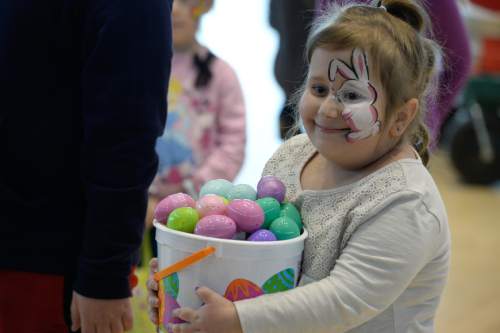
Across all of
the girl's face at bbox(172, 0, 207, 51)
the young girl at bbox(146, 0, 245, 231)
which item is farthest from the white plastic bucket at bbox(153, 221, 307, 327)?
the girl's face at bbox(172, 0, 207, 51)

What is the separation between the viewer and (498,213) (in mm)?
4238

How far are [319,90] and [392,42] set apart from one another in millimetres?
131

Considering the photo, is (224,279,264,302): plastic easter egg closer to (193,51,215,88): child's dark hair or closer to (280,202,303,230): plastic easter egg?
(280,202,303,230): plastic easter egg

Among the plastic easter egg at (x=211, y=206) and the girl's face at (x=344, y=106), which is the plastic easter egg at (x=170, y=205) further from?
the girl's face at (x=344, y=106)

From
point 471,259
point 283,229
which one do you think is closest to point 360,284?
point 283,229

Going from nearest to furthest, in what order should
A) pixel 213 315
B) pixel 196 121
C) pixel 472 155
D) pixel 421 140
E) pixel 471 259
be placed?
pixel 213 315 → pixel 421 140 → pixel 196 121 → pixel 471 259 → pixel 472 155

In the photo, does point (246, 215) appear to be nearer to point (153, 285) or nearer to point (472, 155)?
point (153, 285)

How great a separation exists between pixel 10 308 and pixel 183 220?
37 cm

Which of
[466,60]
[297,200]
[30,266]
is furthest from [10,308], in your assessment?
[466,60]

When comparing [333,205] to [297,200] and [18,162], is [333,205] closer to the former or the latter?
[297,200]

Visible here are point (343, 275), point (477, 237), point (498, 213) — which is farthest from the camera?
point (498, 213)

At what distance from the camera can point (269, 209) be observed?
Result: 1.13m

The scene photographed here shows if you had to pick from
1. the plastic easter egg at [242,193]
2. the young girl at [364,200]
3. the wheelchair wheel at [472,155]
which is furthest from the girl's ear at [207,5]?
the wheelchair wheel at [472,155]

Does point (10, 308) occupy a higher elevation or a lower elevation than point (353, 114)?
lower
